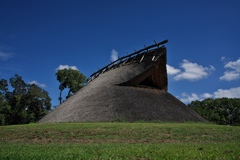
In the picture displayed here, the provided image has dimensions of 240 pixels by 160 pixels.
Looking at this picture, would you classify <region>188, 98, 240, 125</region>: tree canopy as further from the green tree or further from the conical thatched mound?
the conical thatched mound

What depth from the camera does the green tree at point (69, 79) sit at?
56750 mm

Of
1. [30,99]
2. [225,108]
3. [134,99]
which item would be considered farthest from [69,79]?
[225,108]

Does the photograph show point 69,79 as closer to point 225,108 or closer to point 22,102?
point 22,102

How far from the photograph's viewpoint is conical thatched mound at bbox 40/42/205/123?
23.0m

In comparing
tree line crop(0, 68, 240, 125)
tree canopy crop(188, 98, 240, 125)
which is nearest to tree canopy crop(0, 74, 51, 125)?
tree line crop(0, 68, 240, 125)

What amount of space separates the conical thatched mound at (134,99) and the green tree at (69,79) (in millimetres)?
26397

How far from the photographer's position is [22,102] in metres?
54.5

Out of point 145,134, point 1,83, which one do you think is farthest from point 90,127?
point 1,83

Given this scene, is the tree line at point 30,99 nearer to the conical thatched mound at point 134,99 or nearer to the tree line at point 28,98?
the tree line at point 28,98

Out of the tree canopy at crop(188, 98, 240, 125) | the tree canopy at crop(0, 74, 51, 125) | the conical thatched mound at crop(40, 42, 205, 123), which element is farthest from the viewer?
the tree canopy at crop(188, 98, 240, 125)

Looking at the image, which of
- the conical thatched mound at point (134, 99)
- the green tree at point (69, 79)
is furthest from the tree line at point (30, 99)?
the conical thatched mound at point (134, 99)

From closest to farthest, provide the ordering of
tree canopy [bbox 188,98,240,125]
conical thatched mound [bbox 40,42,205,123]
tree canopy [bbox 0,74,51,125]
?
1. conical thatched mound [bbox 40,42,205,123]
2. tree canopy [bbox 0,74,51,125]
3. tree canopy [bbox 188,98,240,125]

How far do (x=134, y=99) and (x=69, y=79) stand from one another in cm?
3481

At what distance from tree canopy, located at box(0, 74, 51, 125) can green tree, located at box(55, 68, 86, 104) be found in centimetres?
487
